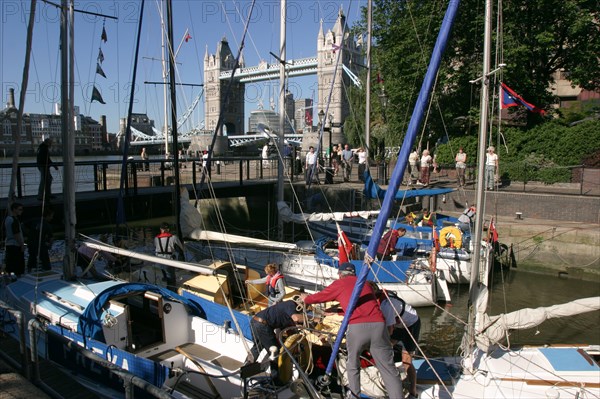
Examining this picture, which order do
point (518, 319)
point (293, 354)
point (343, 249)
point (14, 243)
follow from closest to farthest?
point (293, 354) → point (518, 319) → point (14, 243) → point (343, 249)

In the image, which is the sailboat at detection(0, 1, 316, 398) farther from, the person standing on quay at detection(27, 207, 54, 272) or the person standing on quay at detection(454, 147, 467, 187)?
the person standing on quay at detection(454, 147, 467, 187)

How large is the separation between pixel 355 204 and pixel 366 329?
54.3ft

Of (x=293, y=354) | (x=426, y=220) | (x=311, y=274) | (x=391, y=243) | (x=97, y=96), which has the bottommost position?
(x=311, y=274)

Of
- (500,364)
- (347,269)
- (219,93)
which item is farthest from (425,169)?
(219,93)

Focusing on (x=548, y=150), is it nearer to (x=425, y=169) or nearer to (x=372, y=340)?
(x=425, y=169)

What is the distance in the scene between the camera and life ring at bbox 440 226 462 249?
1527cm

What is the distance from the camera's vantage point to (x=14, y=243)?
396 inches

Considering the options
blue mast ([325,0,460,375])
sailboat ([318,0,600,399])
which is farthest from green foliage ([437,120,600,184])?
blue mast ([325,0,460,375])

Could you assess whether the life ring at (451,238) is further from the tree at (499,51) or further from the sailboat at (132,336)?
the sailboat at (132,336)

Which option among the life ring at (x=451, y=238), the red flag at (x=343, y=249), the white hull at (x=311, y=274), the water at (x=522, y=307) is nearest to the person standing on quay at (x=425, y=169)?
the water at (x=522, y=307)

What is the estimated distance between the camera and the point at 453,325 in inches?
495

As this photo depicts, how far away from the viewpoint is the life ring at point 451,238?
50.1 ft

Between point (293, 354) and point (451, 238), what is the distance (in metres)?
9.87

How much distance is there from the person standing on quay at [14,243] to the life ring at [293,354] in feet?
21.6
